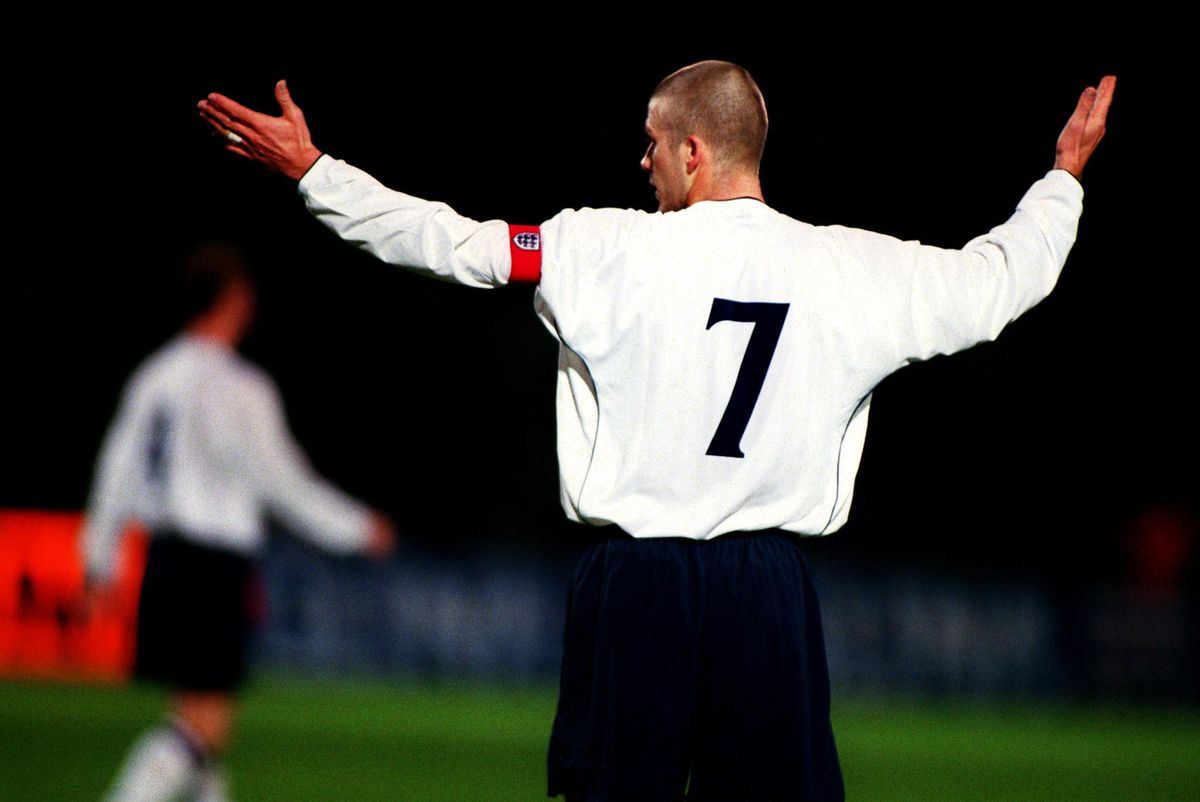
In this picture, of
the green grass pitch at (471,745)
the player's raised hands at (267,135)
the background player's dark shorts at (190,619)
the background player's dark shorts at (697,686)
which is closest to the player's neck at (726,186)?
the background player's dark shorts at (697,686)

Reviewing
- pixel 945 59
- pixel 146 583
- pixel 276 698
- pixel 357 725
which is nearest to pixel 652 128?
pixel 146 583

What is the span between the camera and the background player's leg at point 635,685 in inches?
128

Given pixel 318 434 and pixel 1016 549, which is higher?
pixel 318 434

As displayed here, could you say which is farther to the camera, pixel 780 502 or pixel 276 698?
pixel 276 698

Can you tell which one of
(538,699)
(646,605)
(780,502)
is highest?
(780,502)

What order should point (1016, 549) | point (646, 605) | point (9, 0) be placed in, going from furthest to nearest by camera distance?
point (9, 0) → point (1016, 549) → point (646, 605)

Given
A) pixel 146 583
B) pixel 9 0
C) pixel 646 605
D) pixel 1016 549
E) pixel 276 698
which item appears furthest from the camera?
pixel 9 0

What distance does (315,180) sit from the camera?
11.1 feet

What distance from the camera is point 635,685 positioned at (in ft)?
10.7

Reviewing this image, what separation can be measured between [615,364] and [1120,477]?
15.7m

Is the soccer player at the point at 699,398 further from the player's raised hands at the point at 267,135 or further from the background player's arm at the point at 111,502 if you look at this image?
the background player's arm at the point at 111,502

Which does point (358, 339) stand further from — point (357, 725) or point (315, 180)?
point (315, 180)

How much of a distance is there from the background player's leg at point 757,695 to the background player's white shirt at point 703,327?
11 centimetres

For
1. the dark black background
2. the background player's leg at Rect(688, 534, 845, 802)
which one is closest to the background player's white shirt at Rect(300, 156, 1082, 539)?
the background player's leg at Rect(688, 534, 845, 802)
